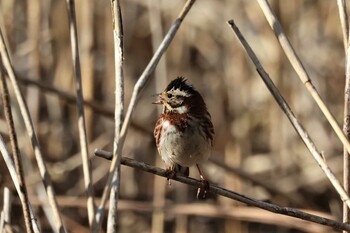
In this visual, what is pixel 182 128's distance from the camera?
10.2 feet

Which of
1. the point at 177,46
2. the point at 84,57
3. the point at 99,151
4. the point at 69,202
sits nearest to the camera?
the point at 99,151

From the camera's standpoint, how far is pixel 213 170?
17.0 ft

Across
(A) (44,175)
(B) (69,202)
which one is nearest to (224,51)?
(B) (69,202)

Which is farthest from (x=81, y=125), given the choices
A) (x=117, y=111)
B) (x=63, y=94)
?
(x=63, y=94)

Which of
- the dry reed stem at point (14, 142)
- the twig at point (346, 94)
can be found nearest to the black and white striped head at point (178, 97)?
the twig at point (346, 94)

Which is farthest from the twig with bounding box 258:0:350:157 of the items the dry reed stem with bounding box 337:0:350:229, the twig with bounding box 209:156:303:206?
the twig with bounding box 209:156:303:206

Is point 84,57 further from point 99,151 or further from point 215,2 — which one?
point 99,151

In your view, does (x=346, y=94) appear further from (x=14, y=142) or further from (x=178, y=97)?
(x=14, y=142)

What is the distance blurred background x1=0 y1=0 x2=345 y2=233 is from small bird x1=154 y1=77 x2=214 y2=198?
1.16 meters

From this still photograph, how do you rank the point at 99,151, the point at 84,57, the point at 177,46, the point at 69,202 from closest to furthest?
the point at 99,151, the point at 69,202, the point at 84,57, the point at 177,46

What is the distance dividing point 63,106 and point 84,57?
66 centimetres

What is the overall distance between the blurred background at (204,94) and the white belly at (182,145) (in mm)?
1210

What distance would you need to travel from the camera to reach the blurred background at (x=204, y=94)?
4625 mm

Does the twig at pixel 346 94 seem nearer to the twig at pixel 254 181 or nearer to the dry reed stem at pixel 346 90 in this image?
the dry reed stem at pixel 346 90
